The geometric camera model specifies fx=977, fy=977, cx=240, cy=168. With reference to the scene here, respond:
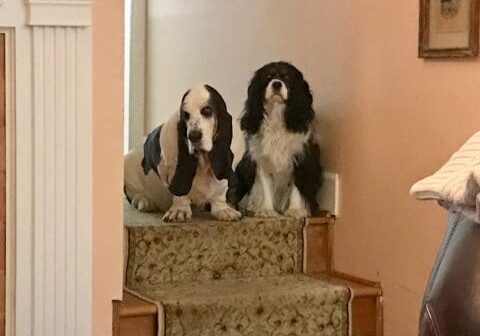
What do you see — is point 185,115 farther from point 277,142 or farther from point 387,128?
point 387,128

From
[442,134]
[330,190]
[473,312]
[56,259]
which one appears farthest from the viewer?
[330,190]

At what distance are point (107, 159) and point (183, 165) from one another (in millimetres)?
529

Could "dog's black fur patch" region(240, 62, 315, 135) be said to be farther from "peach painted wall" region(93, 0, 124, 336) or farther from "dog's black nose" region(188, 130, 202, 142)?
"peach painted wall" region(93, 0, 124, 336)

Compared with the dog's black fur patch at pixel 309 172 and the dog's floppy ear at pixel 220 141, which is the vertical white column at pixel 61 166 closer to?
the dog's floppy ear at pixel 220 141

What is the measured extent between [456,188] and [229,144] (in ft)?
7.53

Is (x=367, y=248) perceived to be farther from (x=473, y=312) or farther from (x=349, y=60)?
(x=473, y=312)

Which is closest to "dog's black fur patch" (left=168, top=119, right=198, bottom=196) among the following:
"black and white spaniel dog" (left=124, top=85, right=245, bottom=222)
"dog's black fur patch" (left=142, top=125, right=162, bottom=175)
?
"black and white spaniel dog" (left=124, top=85, right=245, bottom=222)

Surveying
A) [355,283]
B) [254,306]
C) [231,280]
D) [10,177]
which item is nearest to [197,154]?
[231,280]

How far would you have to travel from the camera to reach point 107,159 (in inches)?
120

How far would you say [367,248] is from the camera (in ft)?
11.6

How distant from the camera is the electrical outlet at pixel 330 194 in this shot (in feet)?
12.1

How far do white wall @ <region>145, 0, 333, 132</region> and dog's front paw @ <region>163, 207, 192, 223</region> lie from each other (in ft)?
2.30

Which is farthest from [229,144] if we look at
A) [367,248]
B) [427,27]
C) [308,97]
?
[427,27]

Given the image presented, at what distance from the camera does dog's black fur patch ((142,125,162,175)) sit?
3.66 metres
